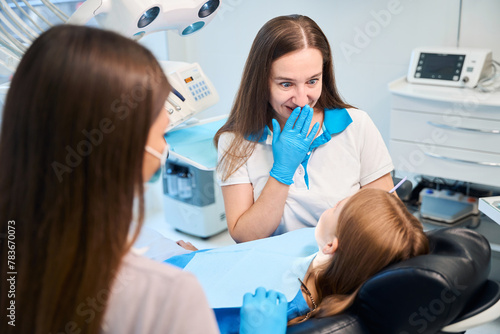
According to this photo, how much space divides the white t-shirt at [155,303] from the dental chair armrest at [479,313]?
0.63 m

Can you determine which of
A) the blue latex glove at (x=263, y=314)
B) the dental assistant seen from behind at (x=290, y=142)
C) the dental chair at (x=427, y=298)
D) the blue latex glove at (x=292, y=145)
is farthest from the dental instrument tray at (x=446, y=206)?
the blue latex glove at (x=263, y=314)

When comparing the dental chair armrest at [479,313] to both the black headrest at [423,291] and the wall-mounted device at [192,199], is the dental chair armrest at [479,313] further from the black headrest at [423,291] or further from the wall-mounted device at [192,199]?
the wall-mounted device at [192,199]

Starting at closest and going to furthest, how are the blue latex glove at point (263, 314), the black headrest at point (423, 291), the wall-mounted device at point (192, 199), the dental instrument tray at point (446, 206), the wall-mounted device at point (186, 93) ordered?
the black headrest at point (423, 291), the blue latex glove at point (263, 314), the wall-mounted device at point (186, 93), the dental instrument tray at point (446, 206), the wall-mounted device at point (192, 199)

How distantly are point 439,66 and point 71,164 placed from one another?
8.12 feet

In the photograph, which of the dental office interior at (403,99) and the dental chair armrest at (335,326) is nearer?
the dental chair armrest at (335,326)

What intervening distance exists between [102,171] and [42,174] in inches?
3.3

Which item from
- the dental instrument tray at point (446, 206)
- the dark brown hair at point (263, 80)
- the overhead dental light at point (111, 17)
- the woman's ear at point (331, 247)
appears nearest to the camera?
the woman's ear at point (331, 247)

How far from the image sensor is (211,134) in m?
2.43

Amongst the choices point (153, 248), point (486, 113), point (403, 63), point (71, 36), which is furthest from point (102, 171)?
point (403, 63)

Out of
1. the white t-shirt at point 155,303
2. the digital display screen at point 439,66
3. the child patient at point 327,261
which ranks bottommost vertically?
the child patient at point 327,261

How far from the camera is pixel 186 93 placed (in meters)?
2.47

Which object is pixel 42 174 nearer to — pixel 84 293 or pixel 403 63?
pixel 84 293

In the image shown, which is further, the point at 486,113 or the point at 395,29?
the point at 395,29

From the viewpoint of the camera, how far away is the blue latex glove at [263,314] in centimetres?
120
